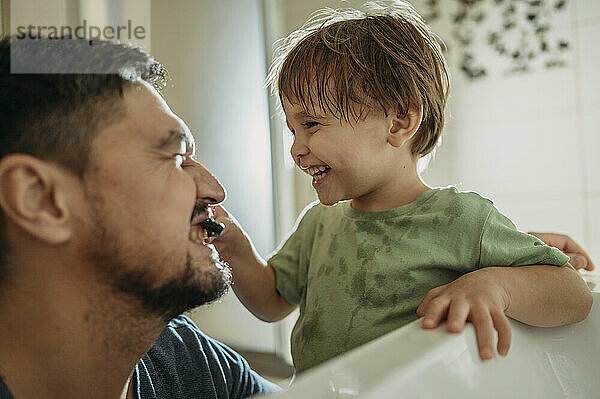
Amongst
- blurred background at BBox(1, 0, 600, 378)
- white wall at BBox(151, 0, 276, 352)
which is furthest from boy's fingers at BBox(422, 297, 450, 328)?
blurred background at BBox(1, 0, 600, 378)

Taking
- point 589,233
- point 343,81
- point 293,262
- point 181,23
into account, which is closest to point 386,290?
point 293,262

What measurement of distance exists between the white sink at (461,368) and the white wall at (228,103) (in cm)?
76

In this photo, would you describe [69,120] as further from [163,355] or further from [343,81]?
[343,81]

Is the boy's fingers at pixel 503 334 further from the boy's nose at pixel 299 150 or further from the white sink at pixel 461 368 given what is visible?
the boy's nose at pixel 299 150

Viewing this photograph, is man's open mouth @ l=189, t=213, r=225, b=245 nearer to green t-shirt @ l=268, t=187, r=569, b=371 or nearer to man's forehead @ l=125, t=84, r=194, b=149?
man's forehead @ l=125, t=84, r=194, b=149

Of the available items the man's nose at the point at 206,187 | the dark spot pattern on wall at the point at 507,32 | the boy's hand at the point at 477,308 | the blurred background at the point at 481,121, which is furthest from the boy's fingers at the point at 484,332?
the dark spot pattern on wall at the point at 507,32

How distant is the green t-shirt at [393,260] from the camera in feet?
3.24

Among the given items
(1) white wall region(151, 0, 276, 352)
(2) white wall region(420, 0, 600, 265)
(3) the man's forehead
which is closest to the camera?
(3) the man's forehead

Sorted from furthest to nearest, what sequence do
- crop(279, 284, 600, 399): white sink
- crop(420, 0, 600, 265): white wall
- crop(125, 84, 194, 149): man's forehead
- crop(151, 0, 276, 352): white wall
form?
1. crop(420, 0, 600, 265): white wall
2. crop(151, 0, 276, 352): white wall
3. crop(125, 84, 194, 149): man's forehead
4. crop(279, 284, 600, 399): white sink

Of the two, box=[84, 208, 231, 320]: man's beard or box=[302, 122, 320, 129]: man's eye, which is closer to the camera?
box=[84, 208, 231, 320]: man's beard

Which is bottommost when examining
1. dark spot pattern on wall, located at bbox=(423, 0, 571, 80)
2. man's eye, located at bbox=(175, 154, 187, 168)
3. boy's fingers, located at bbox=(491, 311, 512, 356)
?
boy's fingers, located at bbox=(491, 311, 512, 356)

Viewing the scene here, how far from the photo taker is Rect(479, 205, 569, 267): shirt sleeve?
3.06 ft

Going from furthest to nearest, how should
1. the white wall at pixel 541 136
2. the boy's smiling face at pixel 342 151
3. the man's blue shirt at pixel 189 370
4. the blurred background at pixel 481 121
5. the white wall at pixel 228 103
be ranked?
the white wall at pixel 541 136
the blurred background at pixel 481 121
the white wall at pixel 228 103
the boy's smiling face at pixel 342 151
the man's blue shirt at pixel 189 370

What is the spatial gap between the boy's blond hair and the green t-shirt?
6.8 inches
